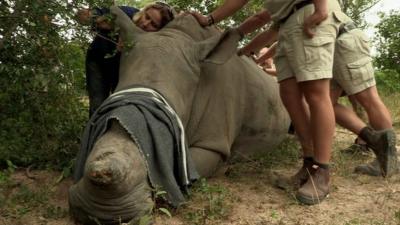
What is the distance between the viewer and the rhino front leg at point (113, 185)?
3328 millimetres

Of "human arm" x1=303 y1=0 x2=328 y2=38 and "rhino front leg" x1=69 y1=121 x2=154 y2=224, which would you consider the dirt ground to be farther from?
"human arm" x1=303 y1=0 x2=328 y2=38

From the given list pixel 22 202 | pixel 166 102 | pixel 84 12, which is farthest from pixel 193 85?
pixel 22 202

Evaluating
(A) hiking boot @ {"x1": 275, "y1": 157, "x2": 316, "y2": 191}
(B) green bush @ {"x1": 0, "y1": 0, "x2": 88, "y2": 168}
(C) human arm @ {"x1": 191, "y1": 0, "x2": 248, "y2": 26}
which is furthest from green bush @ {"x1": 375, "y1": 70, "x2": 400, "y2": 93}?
(B) green bush @ {"x1": 0, "y1": 0, "x2": 88, "y2": 168}

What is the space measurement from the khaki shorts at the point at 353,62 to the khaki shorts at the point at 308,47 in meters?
0.56

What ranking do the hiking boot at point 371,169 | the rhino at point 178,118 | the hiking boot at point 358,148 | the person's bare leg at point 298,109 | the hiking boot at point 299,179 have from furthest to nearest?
1. the hiking boot at point 358,148
2. the hiking boot at point 371,169
3. the person's bare leg at point 298,109
4. the hiking boot at point 299,179
5. the rhino at point 178,118

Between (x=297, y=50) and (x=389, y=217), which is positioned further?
(x=297, y=50)

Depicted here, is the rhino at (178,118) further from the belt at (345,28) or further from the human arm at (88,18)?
the belt at (345,28)

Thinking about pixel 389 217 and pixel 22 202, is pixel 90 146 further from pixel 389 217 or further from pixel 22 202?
pixel 389 217

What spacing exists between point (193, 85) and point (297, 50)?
3.00 ft

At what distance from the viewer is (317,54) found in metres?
4.36

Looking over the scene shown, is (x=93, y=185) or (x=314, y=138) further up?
(x=93, y=185)

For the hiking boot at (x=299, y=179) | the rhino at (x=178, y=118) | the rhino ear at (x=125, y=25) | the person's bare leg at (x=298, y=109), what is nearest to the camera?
the rhino at (x=178, y=118)

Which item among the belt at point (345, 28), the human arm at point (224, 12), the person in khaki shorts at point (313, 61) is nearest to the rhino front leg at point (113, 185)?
the person in khaki shorts at point (313, 61)

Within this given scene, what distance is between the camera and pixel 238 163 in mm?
5609
